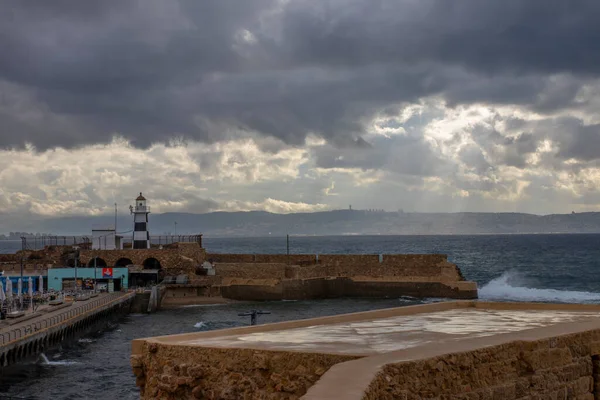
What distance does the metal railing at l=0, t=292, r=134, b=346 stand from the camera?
2861 cm

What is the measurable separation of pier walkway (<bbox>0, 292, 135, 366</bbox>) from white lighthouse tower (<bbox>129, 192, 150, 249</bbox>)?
1578cm

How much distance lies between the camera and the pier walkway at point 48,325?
27609 millimetres

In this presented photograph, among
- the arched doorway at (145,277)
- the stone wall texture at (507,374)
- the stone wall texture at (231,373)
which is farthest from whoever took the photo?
the arched doorway at (145,277)

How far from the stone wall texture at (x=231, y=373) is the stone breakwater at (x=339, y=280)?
139 ft

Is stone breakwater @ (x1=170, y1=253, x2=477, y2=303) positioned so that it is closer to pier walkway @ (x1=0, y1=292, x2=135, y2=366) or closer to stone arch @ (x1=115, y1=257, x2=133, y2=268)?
stone arch @ (x1=115, y1=257, x2=133, y2=268)

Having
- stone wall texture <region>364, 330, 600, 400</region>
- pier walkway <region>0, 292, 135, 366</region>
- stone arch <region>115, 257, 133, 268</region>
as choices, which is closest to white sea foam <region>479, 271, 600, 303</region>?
pier walkway <region>0, 292, 135, 366</region>

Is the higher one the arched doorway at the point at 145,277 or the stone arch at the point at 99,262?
the stone arch at the point at 99,262

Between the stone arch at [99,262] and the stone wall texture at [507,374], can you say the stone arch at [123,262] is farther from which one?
the stone wall texture at [507,374]

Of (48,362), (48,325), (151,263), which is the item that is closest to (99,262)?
(151,263)

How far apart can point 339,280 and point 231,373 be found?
4659 cm

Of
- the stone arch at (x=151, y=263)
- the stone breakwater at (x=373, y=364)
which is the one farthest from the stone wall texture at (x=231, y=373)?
the stone arch at (x=151, y=263)

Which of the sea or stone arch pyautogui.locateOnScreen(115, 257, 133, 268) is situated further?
stone arch pyautogui.locateOnScreen(115, 257, 133, 268)

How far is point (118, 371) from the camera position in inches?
1084

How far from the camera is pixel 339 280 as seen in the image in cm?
5475
